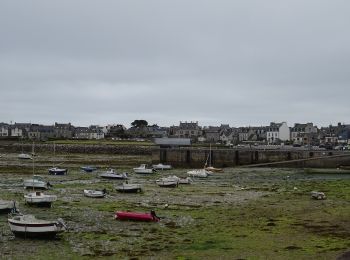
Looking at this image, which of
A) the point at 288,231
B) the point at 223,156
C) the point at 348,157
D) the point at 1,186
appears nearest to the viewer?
the point at 288,231

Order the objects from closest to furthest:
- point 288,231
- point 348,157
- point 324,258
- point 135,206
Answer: point 324,258, point 288,231, point 135,206, point 348,157

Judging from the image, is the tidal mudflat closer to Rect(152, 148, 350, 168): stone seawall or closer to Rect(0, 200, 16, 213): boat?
Rect(0, 200, 16, 213): boat

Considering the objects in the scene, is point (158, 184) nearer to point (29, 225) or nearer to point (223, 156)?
point (29, 225)

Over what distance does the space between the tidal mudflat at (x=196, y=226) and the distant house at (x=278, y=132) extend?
132 metres

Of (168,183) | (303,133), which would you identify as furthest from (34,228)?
(303,133)

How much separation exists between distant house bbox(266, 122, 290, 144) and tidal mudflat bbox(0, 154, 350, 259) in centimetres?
13212

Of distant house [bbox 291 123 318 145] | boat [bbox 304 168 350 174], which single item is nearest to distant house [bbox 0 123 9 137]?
distant house [bbox 291 123 318 145]

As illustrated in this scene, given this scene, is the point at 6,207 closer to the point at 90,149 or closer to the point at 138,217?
the point at 138,217

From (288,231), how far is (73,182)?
2879 cm

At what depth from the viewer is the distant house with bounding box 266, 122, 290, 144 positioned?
574ft

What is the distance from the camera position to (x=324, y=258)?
18797 millimetres

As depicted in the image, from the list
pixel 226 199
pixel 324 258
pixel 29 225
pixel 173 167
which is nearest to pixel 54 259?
pixel 29 225

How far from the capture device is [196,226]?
25797mm

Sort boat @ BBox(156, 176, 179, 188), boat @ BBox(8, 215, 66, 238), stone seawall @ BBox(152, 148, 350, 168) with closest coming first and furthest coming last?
1. boat @ BBox(8, 215, 66, 238)
2. boat @ BBox(156, 176, 179, 188)
3. stone seawall @ BBox(152, 148, 350, 168)
